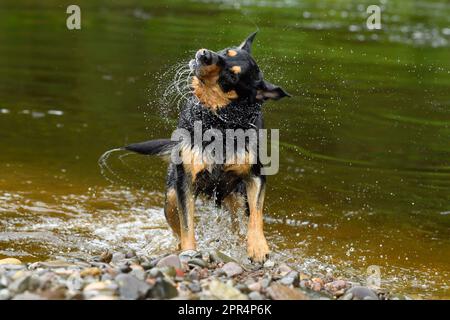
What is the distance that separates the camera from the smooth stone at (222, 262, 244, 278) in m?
6.40

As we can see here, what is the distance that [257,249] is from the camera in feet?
24.4

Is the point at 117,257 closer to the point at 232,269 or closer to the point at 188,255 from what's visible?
the point at 188,255

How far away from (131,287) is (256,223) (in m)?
2.20

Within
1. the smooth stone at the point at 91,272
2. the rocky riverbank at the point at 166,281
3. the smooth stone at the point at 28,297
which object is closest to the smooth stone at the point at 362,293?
the rocky riverbank at the point at 166,281

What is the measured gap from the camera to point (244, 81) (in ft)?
24.0

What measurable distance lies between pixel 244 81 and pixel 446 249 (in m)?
3.01

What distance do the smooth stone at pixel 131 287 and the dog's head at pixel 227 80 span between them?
6.98ft

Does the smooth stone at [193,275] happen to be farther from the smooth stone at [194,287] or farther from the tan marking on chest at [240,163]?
the tan marking on chest at [240,163]

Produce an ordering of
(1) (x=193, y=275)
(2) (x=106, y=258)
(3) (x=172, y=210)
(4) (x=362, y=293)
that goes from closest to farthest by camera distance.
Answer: (1) (x=193, y=275) < (4) (x=362, y=293) < (2) (x=106, y=258) < (3) (x=172, y=210)

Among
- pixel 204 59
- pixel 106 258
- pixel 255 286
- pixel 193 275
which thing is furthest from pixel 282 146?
pixel 255 286

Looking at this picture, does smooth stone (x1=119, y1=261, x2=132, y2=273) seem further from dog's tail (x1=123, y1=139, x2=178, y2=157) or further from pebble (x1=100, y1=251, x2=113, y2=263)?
dog's tail (x1=123, y1=139, x2=178, y2=157)

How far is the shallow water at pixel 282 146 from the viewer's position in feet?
28.3

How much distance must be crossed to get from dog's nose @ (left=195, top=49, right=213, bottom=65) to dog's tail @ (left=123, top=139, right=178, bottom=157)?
40.4 inches
